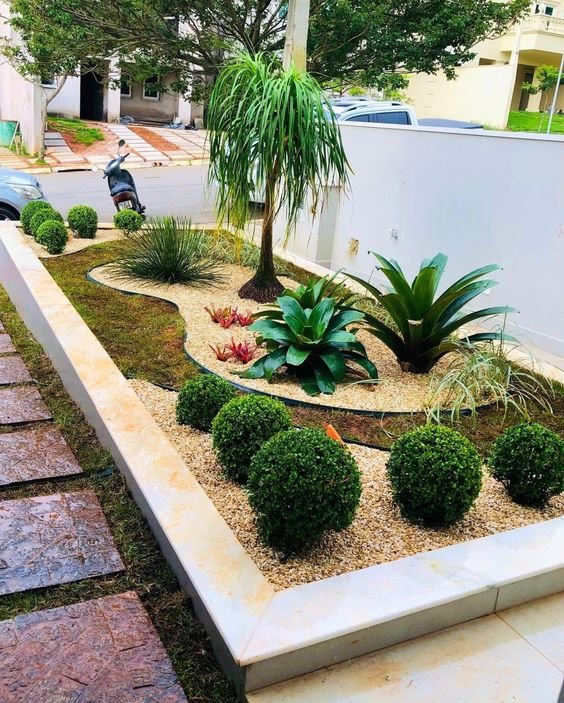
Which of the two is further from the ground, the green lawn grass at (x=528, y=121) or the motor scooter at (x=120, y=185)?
the green lawn grass at (x=528, y=121)

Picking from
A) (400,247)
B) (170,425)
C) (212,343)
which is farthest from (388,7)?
(170,425)

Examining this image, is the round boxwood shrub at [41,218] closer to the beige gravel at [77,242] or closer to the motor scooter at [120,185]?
the beige gravel at [77,242]

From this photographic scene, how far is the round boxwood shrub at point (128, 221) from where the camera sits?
826cm

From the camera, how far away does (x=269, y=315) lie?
4.63m

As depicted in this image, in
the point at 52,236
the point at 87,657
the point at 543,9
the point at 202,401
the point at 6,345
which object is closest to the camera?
the point at 87,657

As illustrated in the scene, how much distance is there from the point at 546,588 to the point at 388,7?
9497 mm

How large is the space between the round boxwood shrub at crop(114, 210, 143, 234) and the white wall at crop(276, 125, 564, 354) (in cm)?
221

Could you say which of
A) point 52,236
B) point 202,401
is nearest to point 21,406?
point 202,401

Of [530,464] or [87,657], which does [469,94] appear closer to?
[530,464]

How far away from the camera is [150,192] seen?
14414 mm

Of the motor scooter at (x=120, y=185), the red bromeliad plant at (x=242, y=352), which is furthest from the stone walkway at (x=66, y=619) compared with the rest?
the motor scooter at (x=120, y=185)

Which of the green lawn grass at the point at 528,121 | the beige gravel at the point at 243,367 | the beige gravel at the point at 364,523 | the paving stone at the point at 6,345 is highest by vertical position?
the green lawn grass at the point at 528,121

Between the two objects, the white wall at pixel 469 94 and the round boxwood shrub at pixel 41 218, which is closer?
the round boxwood shrub at pixel 41 218

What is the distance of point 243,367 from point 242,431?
159 centimetres
